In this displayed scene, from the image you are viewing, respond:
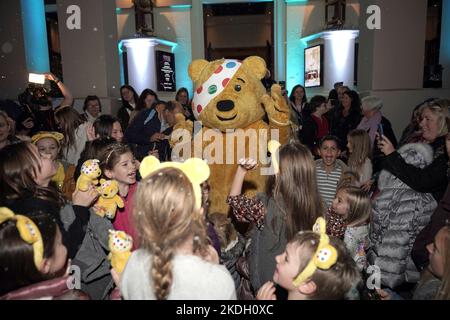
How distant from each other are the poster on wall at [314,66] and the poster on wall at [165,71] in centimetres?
358

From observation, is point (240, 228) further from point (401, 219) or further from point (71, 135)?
point (71, 135)

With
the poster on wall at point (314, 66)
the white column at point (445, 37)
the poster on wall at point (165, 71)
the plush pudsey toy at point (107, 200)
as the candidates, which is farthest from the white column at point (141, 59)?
the plush pudsey toy at point (107, 200)

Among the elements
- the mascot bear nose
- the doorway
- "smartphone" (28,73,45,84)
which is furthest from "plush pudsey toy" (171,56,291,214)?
the doorway

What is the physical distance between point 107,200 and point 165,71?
791 cm

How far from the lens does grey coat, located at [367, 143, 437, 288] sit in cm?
227

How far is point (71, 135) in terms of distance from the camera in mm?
3578

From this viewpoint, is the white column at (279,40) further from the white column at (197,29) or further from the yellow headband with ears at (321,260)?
the yellow headband with ears at (321,260)

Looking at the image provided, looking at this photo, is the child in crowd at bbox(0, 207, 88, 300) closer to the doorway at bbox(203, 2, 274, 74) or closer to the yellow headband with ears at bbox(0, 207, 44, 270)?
the yellow headband with ears at bbox(0, 207, 44, 270)

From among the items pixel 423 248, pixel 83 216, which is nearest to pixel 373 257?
pixel 423 248

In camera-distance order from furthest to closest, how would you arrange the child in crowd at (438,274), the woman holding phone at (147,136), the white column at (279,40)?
the white column at (279,40), the woman holding phone at (147,136), the child in crowd at (438,274)

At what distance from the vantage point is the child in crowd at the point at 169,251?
49.5 inches

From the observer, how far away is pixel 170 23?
32.1 ft

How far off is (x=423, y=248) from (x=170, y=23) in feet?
30.0
